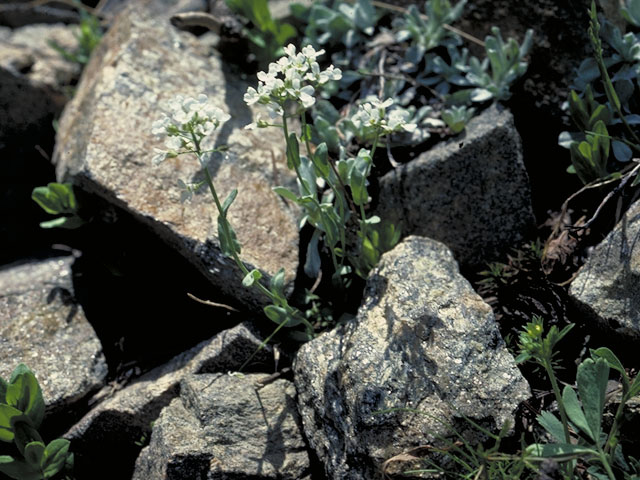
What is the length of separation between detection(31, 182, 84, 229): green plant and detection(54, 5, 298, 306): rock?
0.36 feet

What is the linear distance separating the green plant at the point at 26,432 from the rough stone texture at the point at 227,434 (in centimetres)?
42

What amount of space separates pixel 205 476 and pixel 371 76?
8.83ft

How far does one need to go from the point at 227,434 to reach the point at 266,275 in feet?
2.79

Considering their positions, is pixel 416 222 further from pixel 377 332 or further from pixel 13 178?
pixel 13 178

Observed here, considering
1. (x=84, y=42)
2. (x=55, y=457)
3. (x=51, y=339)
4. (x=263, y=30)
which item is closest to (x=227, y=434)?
(x=55, y=457)

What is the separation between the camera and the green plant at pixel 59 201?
12.8 ft

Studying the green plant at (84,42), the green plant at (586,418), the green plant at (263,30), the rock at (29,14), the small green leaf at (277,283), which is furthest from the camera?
the rock at (29,14)

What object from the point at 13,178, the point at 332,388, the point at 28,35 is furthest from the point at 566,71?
the point at 28,35

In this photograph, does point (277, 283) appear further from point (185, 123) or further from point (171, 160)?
point (171, 160)

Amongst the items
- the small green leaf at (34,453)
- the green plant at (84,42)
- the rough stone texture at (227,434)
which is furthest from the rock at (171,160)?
the small green leaf at (34,453)

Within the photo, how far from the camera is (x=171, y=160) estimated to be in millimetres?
3932

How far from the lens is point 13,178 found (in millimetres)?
4641

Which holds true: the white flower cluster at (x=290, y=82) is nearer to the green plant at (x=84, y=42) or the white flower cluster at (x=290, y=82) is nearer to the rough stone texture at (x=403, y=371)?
the rough stone texture at (x=403, y=371)

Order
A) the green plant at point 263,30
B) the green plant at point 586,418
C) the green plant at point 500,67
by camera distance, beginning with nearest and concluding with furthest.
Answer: the green plant at point 586,418
the green plant at point 500,67
the green plant at point 263,30
